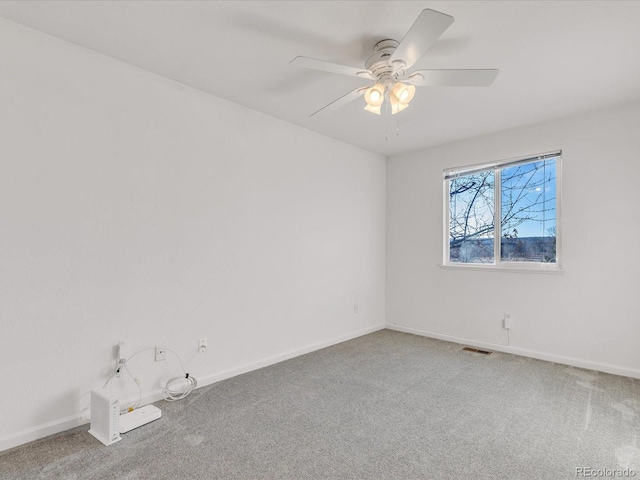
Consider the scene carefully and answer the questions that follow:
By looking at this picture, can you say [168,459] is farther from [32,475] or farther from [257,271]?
[257,271]

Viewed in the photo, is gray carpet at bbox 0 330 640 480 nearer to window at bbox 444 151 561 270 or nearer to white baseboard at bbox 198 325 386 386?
white baseboard at bbox 198 325 386 386

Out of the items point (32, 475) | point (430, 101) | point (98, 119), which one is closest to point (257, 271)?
point (98, 119)

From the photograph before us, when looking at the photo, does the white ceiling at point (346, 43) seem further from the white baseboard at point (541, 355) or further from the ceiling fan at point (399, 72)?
the white baseboard at point (541, 355)

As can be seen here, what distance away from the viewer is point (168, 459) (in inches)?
66.2

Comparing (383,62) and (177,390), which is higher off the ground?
(383,62)

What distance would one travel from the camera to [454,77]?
1888 millimetres

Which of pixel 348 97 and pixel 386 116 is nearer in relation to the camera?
pixel 348 97

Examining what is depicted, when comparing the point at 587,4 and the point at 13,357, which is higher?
the point at 587,4

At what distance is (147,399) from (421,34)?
2755mm

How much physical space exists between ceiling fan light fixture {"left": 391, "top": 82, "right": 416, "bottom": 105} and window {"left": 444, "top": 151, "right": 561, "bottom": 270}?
81.4 inches

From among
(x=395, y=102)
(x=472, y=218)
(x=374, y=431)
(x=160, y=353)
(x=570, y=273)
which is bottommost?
(x=374, y=431)

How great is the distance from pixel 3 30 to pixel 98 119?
0.58 m

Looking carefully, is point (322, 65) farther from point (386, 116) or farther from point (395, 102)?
point (386, 116)

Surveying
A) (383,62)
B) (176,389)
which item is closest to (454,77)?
(383,62)
